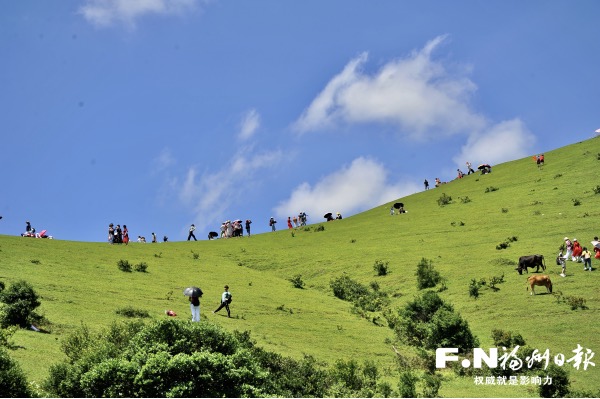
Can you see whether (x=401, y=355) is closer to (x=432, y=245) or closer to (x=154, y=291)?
(x=154, y=291)

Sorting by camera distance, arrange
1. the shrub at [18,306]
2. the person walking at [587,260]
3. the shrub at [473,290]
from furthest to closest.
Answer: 1. the person walking at [587,260]
2. the shrub at [473,290]
3. the shrub at [18,306]

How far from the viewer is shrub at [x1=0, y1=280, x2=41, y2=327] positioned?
89.4ft

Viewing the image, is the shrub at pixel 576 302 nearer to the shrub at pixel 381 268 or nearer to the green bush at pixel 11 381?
the shrub at pixel 381 268

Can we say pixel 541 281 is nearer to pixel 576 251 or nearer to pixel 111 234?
pixel 576 251

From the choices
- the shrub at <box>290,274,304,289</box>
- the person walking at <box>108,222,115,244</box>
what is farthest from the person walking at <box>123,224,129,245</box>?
the shrub at <box>290,274,304,289</box>

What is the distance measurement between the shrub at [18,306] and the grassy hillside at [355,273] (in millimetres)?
1287

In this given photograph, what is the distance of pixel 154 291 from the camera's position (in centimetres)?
4075

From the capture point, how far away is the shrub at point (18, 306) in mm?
27234

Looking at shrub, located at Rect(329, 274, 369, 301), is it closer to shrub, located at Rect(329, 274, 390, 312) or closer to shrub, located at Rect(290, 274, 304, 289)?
shrub, located at Rect(329, 274, 390, 312)

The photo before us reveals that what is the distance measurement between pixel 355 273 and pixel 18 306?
96.2 ft

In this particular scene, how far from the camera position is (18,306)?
1080 inches

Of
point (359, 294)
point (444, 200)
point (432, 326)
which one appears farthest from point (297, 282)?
point (444, 200)

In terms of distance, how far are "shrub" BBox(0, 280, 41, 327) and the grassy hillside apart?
1287mm

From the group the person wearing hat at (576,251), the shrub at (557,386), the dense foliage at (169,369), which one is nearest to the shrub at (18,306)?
the dense foliage at (169,369)
